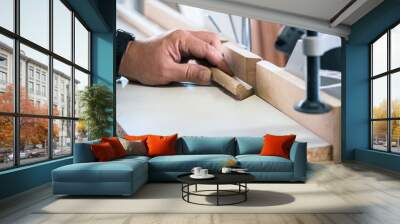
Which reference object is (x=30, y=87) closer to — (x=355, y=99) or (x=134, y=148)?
(x=134, y=148)

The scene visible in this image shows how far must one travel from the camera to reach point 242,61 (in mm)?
8891

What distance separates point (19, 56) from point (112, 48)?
3.66 meters

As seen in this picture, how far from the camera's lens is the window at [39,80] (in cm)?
506

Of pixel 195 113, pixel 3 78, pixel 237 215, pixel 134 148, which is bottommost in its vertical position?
pixel 237 215

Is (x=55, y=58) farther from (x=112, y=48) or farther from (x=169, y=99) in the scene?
(x=169, y=99)

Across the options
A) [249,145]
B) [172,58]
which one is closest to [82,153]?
[249,145]

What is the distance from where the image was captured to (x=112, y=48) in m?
8.90

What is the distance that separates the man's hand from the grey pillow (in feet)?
8.17

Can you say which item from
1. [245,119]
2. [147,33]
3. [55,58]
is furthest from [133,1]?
[245,119]

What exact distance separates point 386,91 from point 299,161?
3471 millimetres

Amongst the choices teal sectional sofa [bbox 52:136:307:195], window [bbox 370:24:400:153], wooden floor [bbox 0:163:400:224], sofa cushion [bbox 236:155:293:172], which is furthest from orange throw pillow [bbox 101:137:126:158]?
window [bbox 370:24:400:153]

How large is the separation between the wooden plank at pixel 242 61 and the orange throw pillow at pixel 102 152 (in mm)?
3994

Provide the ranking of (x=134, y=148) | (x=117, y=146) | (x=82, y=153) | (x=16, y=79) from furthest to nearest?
(x=134, y=148), (x=117, y=146), (x=82, y=153), (x=16, y=79)

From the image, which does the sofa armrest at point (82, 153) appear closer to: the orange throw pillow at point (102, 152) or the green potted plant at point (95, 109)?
the orange throw pillow at point (102, 152)
